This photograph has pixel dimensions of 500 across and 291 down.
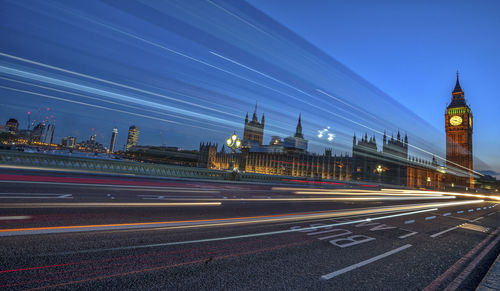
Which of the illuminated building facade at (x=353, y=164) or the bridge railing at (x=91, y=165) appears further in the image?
the illuminated building facade at (x=353, y=164)

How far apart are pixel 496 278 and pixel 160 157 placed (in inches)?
5723

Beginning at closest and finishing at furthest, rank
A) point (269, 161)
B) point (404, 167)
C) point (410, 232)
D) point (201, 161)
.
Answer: point (410, 232), point (404, 167), point (269, 161), point (201, 161)

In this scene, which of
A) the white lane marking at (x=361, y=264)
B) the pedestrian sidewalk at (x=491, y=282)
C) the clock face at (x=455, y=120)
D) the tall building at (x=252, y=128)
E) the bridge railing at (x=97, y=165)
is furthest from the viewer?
the tall building at (x=252, y=128)

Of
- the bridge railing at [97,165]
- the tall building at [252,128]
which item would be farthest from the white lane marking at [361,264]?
the tall building at [252,128]

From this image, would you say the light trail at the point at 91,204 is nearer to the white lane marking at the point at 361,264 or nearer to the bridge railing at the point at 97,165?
the white lane marking at the point at 361,264

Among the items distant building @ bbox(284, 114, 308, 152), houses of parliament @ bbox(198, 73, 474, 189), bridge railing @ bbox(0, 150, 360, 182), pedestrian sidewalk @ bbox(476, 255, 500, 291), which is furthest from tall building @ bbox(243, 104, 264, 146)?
pedestrian sidewalk @ bbox(476, 255, 500, 291)

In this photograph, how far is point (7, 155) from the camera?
1848cm

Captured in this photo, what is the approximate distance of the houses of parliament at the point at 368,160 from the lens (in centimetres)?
8054

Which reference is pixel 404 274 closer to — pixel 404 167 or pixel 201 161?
pixel 404 167

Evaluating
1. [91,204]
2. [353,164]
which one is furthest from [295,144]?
[91,204]

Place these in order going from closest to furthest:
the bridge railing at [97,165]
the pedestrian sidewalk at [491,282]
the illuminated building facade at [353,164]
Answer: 1. the pedestrian sidewalk at [491,282]
2. the bridge railing at [97,165]
3. the illuminated building facade at [353,164]

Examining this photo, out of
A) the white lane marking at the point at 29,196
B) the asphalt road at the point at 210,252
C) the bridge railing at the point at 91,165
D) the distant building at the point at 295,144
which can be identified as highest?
the distant building at the point at 295,144

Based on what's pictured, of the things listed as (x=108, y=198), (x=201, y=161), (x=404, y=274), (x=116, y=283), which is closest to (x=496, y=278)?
(x=404, y=274)

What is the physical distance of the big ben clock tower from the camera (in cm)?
12344
